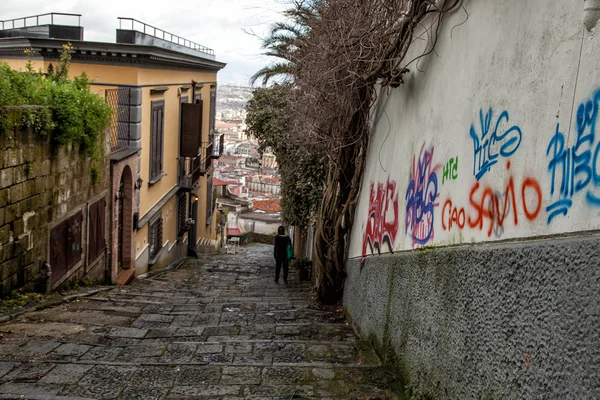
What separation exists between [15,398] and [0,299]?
3.14 metres

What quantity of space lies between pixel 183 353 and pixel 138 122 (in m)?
9.42

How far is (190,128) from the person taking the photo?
20812 millimetres

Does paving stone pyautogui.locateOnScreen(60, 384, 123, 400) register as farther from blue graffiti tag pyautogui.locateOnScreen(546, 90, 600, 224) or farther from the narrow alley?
blue graffiti tag pyautogui.locateOnScreen(546, 90, 600, 224)

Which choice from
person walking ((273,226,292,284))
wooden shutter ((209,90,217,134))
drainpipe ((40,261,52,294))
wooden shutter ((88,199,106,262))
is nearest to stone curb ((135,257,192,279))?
wooden shutter ((88,199,106,262))

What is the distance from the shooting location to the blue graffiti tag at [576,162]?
2664 millimetres

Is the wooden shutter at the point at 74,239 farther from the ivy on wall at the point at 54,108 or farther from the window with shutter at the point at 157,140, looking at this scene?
the window with shutter at the point at 157,140

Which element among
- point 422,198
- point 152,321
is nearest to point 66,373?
point 152,321

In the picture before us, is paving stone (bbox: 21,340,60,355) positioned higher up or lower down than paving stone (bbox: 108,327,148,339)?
higher up

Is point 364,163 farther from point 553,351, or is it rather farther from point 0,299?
point 553,351

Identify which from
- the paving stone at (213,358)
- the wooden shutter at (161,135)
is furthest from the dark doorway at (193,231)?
the paving stone at (213,358)

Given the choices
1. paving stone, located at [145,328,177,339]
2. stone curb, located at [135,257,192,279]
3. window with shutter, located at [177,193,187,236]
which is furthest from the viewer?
window with shutter, located at [177,193,187,236]

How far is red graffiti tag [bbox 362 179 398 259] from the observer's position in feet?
22.1

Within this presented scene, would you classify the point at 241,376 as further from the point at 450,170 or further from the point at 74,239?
the point at 74,239

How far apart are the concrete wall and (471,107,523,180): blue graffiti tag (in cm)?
1
